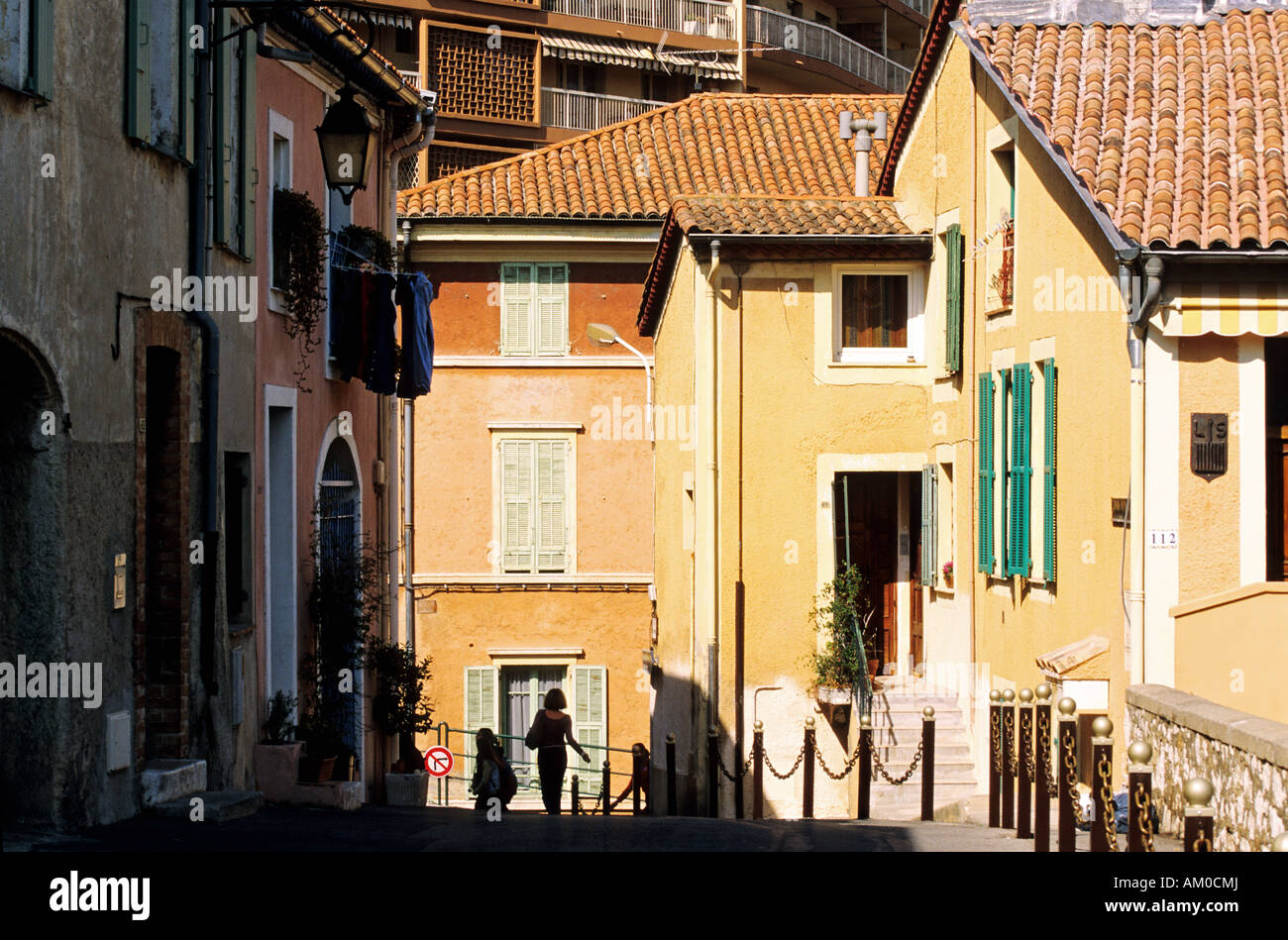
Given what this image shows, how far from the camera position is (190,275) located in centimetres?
1314

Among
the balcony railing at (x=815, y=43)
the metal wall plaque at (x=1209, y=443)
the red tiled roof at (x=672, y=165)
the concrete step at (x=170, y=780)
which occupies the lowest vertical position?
the concrete step at (x=170, y=780)

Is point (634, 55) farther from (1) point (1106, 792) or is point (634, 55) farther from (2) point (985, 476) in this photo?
(1) point (1106, 792)

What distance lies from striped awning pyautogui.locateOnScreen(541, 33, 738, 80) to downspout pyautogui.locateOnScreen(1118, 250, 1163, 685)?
99.2ft

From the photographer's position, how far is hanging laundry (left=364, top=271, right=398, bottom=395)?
17.8 m

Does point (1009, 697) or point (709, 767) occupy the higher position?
point (1009, 697)

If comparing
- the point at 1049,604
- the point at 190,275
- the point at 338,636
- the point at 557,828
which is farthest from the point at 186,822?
the point at 1049,604

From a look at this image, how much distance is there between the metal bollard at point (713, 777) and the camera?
65.8 ft

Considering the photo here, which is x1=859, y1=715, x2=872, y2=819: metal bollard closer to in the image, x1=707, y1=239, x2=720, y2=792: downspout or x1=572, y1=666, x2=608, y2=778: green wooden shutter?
x1=707, y1=239, x2=720, y2=792: downspout

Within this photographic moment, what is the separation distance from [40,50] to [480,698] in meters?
19.0

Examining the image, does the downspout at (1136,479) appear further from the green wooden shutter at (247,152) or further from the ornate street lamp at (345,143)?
the green wooden shutter at (247,152)

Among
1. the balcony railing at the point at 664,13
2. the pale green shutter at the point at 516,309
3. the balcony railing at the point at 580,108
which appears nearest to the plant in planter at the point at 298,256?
the pale green shutter at the point at 516,309

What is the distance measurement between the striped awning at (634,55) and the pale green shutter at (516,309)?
15.4 metres
